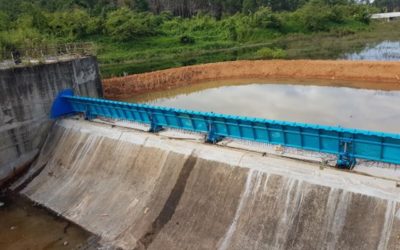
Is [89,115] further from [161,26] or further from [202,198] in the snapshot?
[161,26]

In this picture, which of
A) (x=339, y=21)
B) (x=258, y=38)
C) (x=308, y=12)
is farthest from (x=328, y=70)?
(x=339, y=21)

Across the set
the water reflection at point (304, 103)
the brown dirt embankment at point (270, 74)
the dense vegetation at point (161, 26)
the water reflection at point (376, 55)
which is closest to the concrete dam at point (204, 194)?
the water reflection at point (304, 103)

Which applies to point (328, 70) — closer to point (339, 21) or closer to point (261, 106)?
point (261, 106)

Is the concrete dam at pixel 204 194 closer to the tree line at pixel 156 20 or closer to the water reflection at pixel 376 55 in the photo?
the tree line at pixel 156 20

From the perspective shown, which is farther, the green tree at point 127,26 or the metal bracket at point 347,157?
the green tree at point 127,26

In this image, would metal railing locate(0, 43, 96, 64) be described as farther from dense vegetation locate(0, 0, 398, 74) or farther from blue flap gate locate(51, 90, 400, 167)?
dense vegetation locate(0, 0, 398, 74)

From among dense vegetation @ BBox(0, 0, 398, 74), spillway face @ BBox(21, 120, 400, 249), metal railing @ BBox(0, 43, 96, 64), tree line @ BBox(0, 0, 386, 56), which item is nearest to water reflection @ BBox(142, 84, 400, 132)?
metal railing @ BBox(0, 43, 96, 64)
